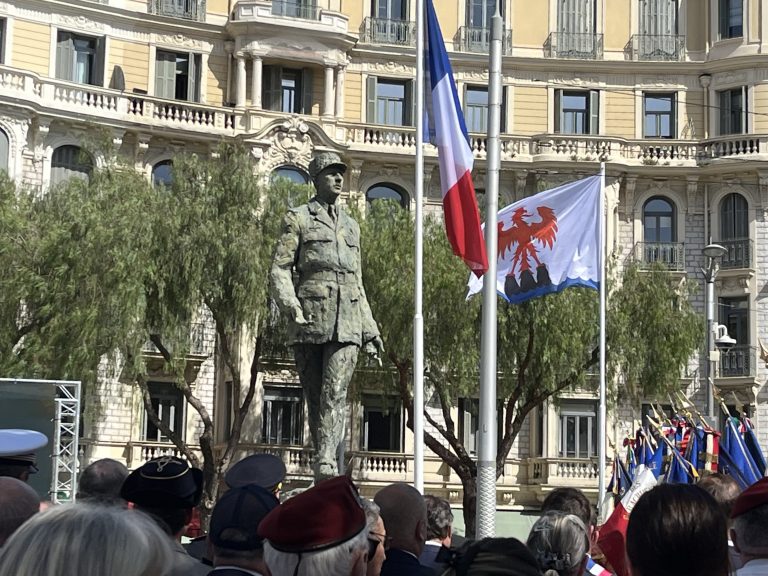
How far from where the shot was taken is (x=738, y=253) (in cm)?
4422

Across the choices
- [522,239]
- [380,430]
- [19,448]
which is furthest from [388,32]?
[19,448]

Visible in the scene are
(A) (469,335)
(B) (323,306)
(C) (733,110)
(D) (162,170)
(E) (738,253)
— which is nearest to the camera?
(B) (323,306)

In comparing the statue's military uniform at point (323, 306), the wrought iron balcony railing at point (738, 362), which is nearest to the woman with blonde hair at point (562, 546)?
the statue's military uniform at point (323, 306)

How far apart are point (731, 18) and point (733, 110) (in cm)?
299

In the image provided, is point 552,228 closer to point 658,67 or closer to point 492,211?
point 492,211

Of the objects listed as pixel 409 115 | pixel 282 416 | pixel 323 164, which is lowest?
pixel 282 416

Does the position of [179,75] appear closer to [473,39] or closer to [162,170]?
[162,170]

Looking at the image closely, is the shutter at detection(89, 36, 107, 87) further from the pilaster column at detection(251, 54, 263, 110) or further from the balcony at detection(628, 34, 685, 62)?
the balcony at detection(628, 34, 685, 62)

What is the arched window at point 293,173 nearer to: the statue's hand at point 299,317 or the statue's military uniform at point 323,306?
the statue's military uniform at point 323,306

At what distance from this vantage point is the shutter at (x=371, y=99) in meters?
44.8

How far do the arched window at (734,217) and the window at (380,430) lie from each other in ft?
38.9

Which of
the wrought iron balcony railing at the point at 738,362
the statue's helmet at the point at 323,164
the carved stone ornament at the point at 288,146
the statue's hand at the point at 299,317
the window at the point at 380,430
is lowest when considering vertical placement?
the window at the point at 380,430

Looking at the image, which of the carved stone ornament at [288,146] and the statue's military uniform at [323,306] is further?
the carved stone ornament at [288,146]

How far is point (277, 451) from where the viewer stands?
1571 inches
